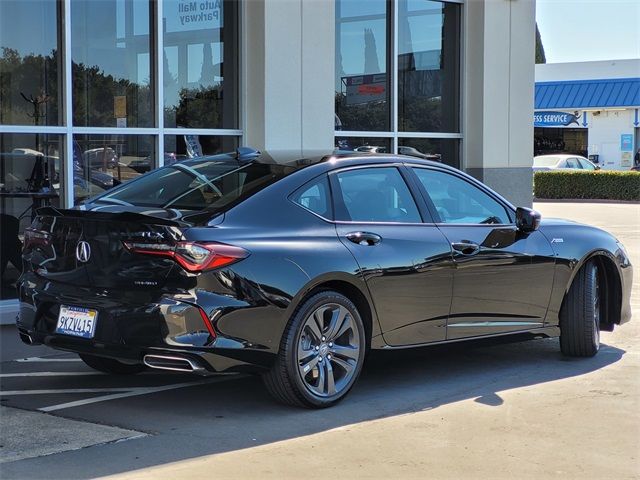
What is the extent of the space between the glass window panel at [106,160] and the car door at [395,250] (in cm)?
328

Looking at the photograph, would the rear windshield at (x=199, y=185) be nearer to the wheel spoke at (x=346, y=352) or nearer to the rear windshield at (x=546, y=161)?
the wheel spoke at (x=346, y=352)

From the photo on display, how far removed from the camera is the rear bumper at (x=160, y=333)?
5180 mm

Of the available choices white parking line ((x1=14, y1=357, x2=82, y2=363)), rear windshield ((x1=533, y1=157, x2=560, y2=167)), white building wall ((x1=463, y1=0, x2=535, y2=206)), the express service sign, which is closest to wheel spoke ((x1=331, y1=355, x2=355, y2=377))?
white parking line ((x1=14, y1=357, x2=82, y2=363))

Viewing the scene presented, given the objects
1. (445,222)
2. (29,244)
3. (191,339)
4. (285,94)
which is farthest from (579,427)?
(285,94)

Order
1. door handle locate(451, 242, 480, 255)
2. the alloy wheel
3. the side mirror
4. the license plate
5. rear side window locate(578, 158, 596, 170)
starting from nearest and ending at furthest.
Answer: the license plate, the alloy wheel, door handle locate(451, 242, 480, 255), the side mirror, rear side window locate(578, 158, 596, 170)

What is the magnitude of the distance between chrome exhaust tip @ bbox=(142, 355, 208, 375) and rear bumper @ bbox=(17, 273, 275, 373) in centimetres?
2

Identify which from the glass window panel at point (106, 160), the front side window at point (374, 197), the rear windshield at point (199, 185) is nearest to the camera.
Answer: the rear windshield at point (199, 185)

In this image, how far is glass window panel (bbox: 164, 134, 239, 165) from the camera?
9492mm

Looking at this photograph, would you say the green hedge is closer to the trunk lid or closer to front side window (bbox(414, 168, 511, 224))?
front side window (bbox(414, 168, 511, 224))

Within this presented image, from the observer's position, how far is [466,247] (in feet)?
21.6

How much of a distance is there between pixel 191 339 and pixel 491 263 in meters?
2.50

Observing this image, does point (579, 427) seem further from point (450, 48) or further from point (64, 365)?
point (450, 48)

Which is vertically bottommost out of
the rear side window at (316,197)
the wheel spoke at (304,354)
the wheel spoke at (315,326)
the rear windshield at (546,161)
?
the wheel spoke at (304,354)

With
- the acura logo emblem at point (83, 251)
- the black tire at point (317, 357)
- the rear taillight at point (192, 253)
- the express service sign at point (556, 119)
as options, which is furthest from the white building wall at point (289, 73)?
the express service sign at point (556, 119)
